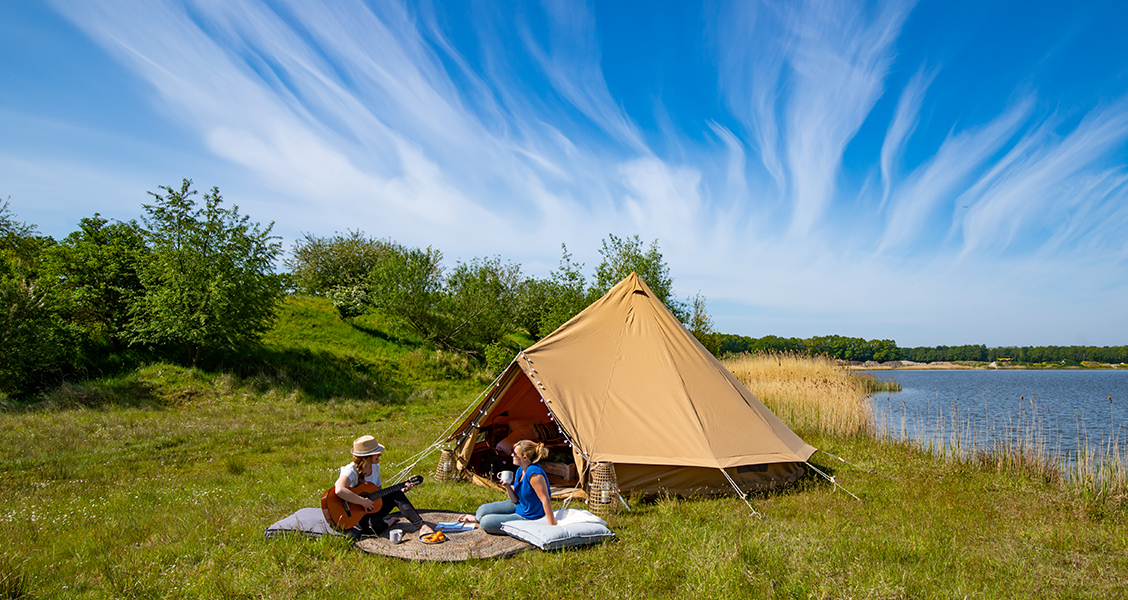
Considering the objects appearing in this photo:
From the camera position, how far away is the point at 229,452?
9.16m

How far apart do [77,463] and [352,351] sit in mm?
11804

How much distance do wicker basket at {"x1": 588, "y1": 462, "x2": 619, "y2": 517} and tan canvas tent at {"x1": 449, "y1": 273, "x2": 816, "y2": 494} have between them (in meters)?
0.21

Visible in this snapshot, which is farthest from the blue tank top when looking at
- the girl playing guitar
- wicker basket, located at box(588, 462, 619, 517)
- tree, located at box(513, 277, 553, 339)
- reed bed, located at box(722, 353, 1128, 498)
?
tree, located at box(513, 277, 553, 339)

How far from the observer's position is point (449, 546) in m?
4.79

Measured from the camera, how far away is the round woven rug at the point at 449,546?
459 cm

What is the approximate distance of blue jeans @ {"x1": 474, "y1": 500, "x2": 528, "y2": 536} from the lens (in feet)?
17.1

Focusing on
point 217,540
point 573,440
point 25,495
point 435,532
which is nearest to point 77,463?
point 25,495

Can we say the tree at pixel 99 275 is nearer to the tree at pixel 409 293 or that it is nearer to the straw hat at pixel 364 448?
the tree at pixel 409 293

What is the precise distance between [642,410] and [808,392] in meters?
8.32

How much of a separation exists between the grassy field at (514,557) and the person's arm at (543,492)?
0.43 meters

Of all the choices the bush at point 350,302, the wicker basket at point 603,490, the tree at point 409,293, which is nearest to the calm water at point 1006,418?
the wicker basket at point 603,490

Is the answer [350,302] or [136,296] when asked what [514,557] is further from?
[350,302]

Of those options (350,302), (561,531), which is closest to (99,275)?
(350,302)

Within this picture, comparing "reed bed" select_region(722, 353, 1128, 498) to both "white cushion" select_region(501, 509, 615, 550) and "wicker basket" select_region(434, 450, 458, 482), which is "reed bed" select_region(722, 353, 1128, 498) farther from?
"wicker basket" select_region(434, 450, 458, 482)
